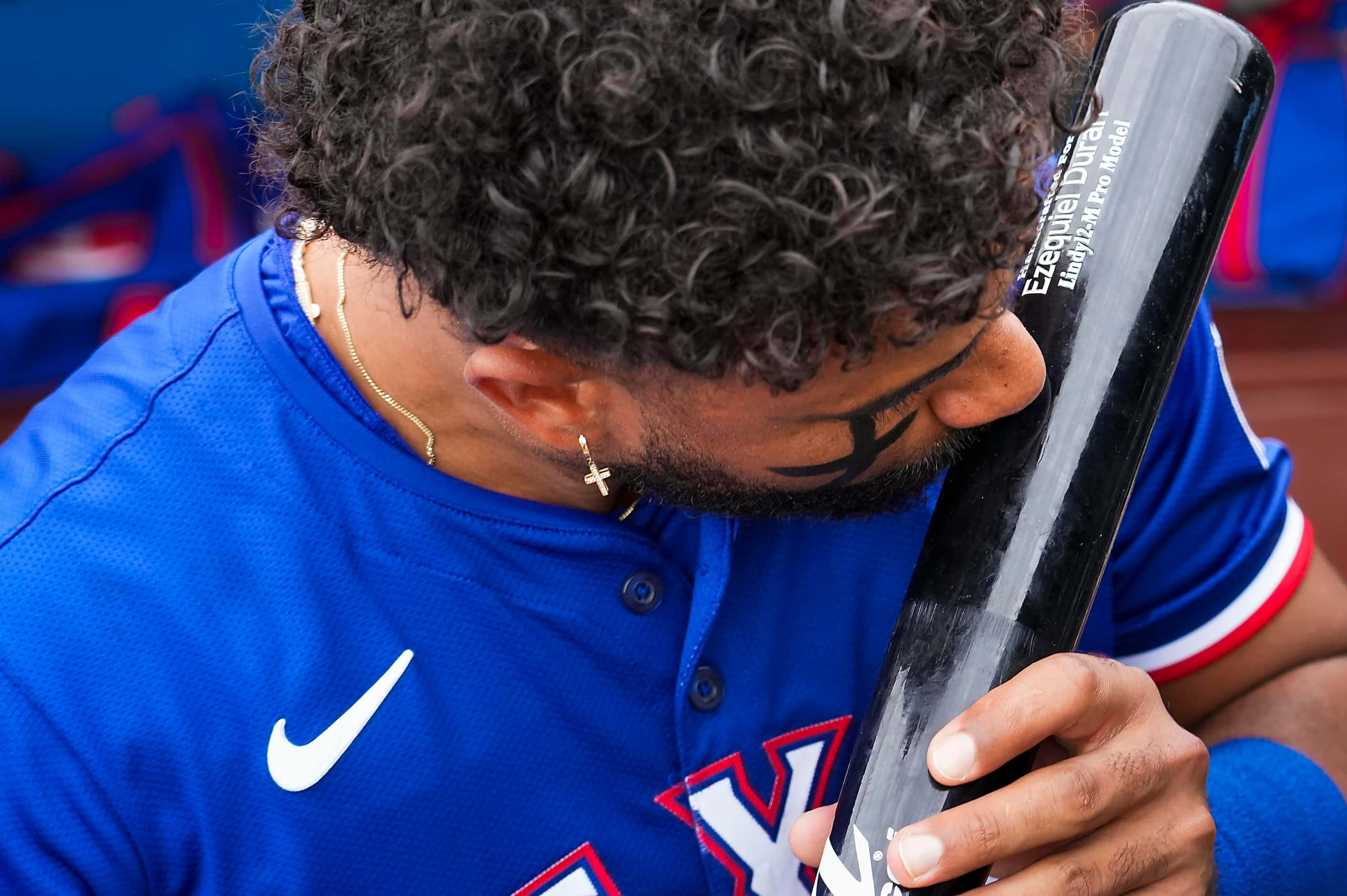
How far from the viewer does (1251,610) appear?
140 centimetres

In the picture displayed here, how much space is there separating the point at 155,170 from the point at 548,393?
1951mm

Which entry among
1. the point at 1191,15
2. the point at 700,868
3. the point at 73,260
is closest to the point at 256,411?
the point at 700,868

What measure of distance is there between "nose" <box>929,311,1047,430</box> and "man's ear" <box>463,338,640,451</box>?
0.29 meters

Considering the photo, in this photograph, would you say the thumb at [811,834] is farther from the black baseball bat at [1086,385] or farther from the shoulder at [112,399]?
the shoulder at [112,399]

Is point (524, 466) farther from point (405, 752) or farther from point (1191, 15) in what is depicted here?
point (1191, 15)

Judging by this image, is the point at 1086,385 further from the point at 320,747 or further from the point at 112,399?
the point at 112,399

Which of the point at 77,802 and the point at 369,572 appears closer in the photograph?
the point at 77,802

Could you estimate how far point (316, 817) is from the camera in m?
1.15

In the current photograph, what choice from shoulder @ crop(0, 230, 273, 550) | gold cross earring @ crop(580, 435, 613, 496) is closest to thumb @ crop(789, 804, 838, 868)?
gold cross earring @ crop(580, 435, 613, 496)

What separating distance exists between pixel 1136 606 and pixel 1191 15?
2.26 ft

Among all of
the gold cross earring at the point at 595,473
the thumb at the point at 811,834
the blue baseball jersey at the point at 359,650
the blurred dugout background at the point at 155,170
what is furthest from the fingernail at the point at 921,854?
the blurred dugout background at the point at 155,170

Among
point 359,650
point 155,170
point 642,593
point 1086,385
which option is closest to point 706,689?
point 642,593

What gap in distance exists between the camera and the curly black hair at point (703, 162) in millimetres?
871

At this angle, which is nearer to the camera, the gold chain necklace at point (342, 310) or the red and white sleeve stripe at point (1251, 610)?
the gold chain necklace at point (342, 310)
